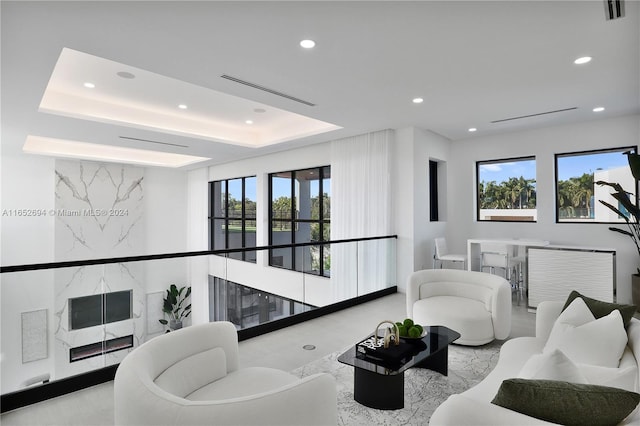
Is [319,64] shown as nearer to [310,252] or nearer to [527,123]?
[527,123]

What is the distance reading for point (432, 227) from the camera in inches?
260

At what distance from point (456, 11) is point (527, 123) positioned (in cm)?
399

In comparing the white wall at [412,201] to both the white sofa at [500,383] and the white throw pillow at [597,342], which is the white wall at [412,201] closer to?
the white sofa at [500,383]

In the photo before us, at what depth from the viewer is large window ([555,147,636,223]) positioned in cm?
555

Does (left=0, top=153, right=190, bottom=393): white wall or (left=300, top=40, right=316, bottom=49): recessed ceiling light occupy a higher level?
(left=300, top=40, right=316, bottom=49): recessed ceiling light

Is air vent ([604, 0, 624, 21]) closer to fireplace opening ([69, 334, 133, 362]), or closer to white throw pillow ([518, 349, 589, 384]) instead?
white throw pillow ([518, 349, 589, 384])

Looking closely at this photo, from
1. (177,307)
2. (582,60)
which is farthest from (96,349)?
(582,60)

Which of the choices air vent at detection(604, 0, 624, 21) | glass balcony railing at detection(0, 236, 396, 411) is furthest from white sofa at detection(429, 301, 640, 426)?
glass balcony railing at detection(0, 236, 396, 411)

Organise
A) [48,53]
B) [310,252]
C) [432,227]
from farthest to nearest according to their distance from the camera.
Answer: [310,252] → [432,227] → [48,53]

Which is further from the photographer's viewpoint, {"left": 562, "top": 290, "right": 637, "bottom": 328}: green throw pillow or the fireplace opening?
the fireplace opening

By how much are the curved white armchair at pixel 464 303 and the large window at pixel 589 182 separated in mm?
3170

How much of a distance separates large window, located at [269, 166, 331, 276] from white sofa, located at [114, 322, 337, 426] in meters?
5.09

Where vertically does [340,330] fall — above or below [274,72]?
below

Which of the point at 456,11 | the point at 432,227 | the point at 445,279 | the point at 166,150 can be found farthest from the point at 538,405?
the point at 166,150
